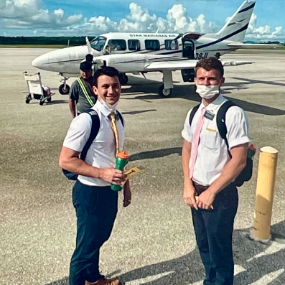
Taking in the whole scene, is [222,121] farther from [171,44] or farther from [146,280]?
[171,44]

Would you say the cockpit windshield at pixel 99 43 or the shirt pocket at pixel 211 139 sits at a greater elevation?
the cockpit windshield at pixel 99 43

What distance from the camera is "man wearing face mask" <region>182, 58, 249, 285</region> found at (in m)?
Answer: 2.51

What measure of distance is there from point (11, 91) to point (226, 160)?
15337 millimetres

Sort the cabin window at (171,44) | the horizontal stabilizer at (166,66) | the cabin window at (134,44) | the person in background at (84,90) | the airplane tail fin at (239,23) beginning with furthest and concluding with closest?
the airplane tail fin at (239,23) → the cabin window at (171,44) → the cabin window at (134,44) → the horizontal stabilizer at (166,66) → the person in background at (84,90)

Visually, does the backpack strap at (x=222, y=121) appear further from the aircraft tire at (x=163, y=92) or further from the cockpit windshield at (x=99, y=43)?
the cockpit windshield at (x=99, y=43)

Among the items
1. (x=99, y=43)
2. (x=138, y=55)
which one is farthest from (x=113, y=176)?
(x=99, y=43)

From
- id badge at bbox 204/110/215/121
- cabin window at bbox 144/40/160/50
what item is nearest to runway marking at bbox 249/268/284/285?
id badge at bbox 204/110/215/121

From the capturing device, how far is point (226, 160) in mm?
2645

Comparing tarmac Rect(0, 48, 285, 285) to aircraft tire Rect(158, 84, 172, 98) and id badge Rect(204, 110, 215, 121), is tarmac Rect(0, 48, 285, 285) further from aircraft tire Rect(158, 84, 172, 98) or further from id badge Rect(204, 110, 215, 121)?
aircraft tire Rect(158, 84, 172, 98)

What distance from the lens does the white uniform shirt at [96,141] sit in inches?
99.1

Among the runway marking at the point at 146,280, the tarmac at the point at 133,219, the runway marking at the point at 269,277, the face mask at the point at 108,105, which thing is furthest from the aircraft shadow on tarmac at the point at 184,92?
the face mask at the point at 108,105

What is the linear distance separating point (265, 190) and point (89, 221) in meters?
2.20

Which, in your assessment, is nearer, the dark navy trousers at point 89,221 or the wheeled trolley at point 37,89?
the dark navy trousers at point 89,221

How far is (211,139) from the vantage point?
103 inches
